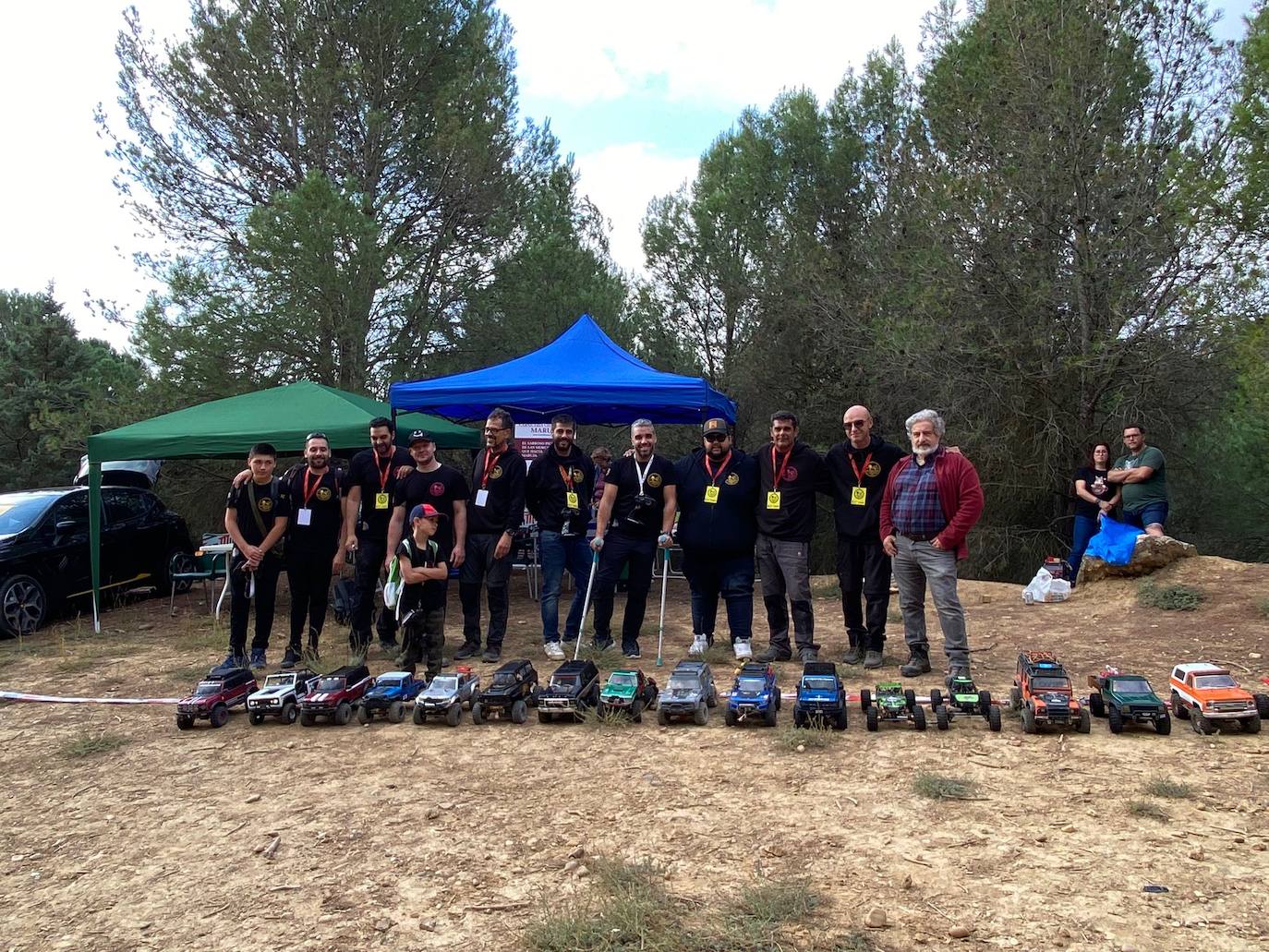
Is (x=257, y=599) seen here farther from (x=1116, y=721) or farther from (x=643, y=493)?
(x=1116, y=721)

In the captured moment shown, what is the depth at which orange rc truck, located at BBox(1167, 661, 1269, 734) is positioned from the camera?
4.18 m

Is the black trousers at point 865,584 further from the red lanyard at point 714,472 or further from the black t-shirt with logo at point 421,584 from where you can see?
the black t-shirt with logo at point 421,584

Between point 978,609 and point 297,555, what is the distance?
6.24 meters

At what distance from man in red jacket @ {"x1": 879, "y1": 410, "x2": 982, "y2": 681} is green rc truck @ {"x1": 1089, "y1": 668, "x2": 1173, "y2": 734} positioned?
91 cm

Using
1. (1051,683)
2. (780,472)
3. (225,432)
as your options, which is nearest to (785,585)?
(780,472)

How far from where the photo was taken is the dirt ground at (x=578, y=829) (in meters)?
2.64

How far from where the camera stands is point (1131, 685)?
4.39m

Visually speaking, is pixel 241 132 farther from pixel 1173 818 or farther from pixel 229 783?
pixel 1173 818

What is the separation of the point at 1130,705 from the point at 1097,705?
0.34m

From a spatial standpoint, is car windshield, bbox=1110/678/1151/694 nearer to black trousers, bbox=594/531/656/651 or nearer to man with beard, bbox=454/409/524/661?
black trousers, bbox=594/531/656/651

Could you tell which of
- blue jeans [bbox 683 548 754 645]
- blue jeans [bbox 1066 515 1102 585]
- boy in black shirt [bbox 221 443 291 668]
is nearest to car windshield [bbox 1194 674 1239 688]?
blue jeans [bbox 683 548 754 645]

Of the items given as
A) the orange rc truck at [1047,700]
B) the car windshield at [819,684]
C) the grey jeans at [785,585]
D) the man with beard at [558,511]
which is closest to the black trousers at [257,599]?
the man with beard at [558,511]

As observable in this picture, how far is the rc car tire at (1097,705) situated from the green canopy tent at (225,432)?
664cm

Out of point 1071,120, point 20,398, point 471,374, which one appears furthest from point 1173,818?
point 20,398
